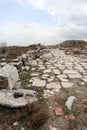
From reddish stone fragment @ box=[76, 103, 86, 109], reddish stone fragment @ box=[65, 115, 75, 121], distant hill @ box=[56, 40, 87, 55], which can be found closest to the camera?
reddish stone fragment @ box=[65, 115, 75, 121]

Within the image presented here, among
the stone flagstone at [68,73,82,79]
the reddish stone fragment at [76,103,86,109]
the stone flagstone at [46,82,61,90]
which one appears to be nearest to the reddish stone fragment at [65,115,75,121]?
the reddish stone fragment at [76,103,86,109]

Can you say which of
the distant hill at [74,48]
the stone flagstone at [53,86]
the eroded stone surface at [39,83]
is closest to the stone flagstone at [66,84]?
the stone flagstone at [53,86]

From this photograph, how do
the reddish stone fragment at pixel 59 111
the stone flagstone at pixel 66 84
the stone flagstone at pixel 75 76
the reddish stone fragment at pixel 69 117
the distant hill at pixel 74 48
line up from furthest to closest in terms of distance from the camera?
the distant hill at pixel 74 48, the stone flagstone at pixel 75 76, the stone flagstone at pixel 66 84, the reddish stone fragment at pixel 59 111, the reddish stone fragment at pixel 69 117

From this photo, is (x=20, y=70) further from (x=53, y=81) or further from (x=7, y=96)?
(x=7, y=96)

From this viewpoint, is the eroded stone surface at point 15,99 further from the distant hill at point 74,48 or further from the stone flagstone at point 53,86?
the distant hill at point 74,48

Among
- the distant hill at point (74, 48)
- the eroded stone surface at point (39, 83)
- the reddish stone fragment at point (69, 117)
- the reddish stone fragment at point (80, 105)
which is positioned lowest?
the distant hill at point (74, 48)

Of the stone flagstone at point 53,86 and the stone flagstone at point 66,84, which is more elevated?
the stone flagstone at point 53,86

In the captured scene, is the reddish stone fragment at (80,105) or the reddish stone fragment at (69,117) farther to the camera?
the reddish stone fragment at (80,105)

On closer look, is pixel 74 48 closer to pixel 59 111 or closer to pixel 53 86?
pixel 53 86

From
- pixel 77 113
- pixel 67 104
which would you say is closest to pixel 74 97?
pixel 67 104

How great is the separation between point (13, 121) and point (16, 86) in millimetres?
1932

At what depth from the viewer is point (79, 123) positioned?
13.7ft

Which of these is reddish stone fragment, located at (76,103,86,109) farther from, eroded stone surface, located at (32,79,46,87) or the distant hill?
the distant hill

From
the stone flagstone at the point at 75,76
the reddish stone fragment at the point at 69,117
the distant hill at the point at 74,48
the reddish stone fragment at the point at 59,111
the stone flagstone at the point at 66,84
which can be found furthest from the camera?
the distant hill at the point at 74,48
